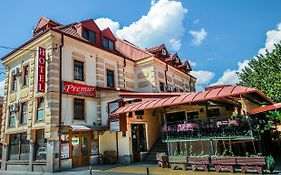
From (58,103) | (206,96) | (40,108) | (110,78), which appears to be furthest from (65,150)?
(206,96)

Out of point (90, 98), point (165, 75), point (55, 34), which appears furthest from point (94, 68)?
point (165, 75)

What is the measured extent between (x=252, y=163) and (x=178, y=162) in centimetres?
388

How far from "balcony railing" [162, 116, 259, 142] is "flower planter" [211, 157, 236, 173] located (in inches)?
40.0

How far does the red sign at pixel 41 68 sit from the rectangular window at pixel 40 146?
3066 mm

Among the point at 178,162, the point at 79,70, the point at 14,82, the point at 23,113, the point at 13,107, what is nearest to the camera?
the point at 178,162

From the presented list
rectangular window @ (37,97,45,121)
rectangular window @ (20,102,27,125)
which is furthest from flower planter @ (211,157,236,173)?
rectangular window @ (20,102,27,125)

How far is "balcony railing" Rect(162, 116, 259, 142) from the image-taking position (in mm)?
11148

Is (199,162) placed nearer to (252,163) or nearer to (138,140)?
(252,163)

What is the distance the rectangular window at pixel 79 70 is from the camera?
695 inches

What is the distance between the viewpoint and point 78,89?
1703 cm

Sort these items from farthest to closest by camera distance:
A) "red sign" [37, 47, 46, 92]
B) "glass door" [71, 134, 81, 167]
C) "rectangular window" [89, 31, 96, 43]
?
"rectangular window" [89, 31, 96, 43], "glass door" [71, 134, 81, 167], "red sign" [37, 47, 46, 92]

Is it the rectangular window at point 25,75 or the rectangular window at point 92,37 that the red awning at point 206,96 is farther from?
the rectangular window at point 25,75

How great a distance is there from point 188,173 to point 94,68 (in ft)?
36.9

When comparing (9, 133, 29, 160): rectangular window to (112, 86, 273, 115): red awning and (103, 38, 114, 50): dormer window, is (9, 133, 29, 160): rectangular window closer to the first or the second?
(112, 86, 273, 115): red awning
